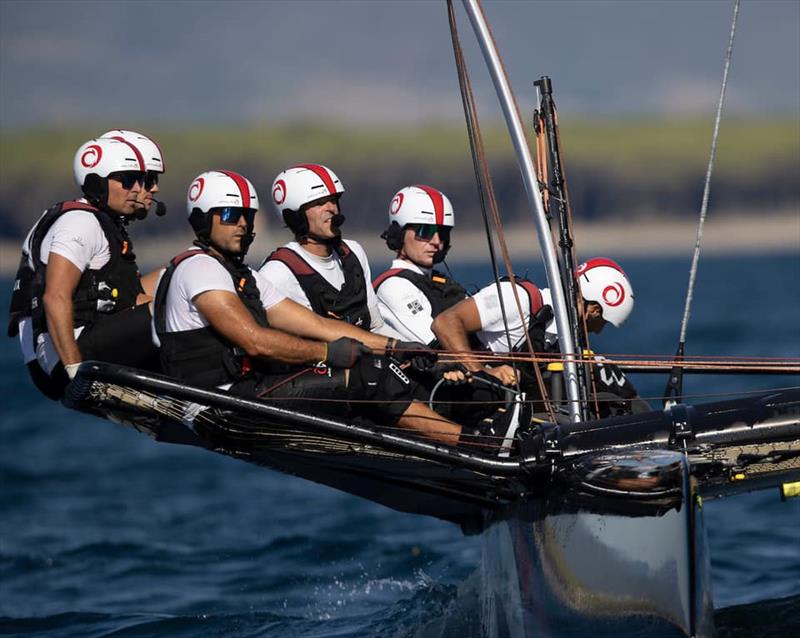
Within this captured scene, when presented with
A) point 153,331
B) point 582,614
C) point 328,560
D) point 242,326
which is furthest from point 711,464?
point 328,560

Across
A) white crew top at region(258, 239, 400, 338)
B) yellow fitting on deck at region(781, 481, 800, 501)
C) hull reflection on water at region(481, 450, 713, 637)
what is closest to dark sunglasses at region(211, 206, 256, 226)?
white crew top at region(258, 239, 400, 338)

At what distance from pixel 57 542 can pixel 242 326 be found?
963cm

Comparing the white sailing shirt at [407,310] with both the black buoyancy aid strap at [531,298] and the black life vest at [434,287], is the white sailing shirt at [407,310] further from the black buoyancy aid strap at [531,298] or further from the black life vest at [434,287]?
the black buoyancy aid strap at [531,298]

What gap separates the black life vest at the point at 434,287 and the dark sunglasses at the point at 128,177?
4.79ft

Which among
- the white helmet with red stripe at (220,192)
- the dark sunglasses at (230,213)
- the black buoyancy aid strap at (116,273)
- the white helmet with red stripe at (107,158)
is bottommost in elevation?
the black buoyancy aid strap at (116,273)

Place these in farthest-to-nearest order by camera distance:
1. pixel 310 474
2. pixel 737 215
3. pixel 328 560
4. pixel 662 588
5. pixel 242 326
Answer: pixel 737 215
pixel 328 560
pixel 310 474
pixel 242 326
pixel 662 588

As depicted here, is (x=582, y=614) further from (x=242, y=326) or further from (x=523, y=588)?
(x=242, y=326)

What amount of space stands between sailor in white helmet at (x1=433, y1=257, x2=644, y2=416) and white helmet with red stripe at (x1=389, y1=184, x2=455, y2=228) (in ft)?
1.82

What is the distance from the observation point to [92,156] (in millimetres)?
8273

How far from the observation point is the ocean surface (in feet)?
36.8

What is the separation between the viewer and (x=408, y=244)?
8.83 metres

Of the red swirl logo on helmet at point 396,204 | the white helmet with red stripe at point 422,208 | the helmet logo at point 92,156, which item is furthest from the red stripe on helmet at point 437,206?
the helmet logo at point 92,156

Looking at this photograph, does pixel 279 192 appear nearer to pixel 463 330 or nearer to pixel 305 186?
pixel 305 186

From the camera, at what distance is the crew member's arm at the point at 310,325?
796 cm
